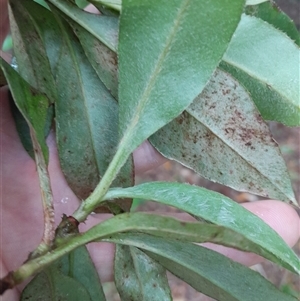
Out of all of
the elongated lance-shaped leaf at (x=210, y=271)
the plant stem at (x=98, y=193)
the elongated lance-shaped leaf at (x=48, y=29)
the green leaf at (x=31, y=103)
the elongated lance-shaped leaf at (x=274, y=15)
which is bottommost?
the elongated lance-shaped leaf at (x=210, y=271)

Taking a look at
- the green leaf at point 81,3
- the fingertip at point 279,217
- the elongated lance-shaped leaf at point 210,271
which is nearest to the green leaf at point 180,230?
the elongated lance-shaped leaf at point 210,271

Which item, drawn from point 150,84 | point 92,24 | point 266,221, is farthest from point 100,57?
point 266,221

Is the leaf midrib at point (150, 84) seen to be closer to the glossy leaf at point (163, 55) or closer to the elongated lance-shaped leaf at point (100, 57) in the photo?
the glossy leaf at point (163, 55)

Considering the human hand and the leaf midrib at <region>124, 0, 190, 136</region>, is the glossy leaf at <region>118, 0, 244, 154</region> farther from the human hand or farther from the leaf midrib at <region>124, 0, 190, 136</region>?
the human hand

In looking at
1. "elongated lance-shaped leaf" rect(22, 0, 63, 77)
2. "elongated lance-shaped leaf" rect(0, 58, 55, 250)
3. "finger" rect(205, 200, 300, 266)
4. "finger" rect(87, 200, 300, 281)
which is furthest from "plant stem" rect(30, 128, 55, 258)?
"finger" rect(205, 200, 300, 266)

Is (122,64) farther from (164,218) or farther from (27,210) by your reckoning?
(27,210)

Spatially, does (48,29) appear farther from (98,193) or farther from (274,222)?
(274,222)

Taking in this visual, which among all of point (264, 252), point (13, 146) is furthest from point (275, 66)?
point (13, 146)
